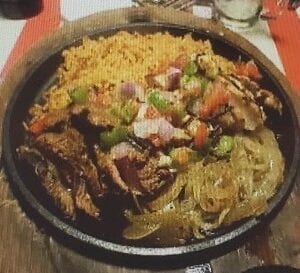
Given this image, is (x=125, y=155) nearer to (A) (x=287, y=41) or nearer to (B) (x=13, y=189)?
(B) (x=13, y=189)

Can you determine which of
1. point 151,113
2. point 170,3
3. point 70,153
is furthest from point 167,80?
point 170,3

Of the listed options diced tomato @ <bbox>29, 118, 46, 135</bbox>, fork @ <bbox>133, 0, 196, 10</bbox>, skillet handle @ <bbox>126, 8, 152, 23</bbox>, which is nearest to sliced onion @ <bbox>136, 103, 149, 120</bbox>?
diced tomato @ <bbox>29, 118, 46, 135</bbox>

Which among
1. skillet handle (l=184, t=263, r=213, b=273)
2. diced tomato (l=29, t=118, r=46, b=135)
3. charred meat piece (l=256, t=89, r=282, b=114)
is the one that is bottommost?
skillet handle (l=184, t=263, r=213, b=273)

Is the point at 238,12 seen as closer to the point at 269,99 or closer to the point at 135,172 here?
the point at 269,99

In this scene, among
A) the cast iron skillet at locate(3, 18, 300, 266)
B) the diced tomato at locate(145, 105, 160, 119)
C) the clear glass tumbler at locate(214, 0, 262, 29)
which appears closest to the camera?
the cast iron skillet at locate(3, 18, 300, 266)

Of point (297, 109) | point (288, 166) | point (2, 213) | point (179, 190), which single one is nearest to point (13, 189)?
point (2, 213)

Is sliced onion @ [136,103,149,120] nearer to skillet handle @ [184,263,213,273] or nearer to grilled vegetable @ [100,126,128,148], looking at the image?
grilled vegetable @ [100,126,128,148]

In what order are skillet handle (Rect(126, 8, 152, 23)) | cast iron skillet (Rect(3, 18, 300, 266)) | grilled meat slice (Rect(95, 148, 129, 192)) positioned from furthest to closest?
skillet handle (Rect(126, 8, 152, 23)) < grilled meat slice (Rect(95, 148, 129, 192)) < cast iron skillet (Rect(3, 18, 300, 266))
